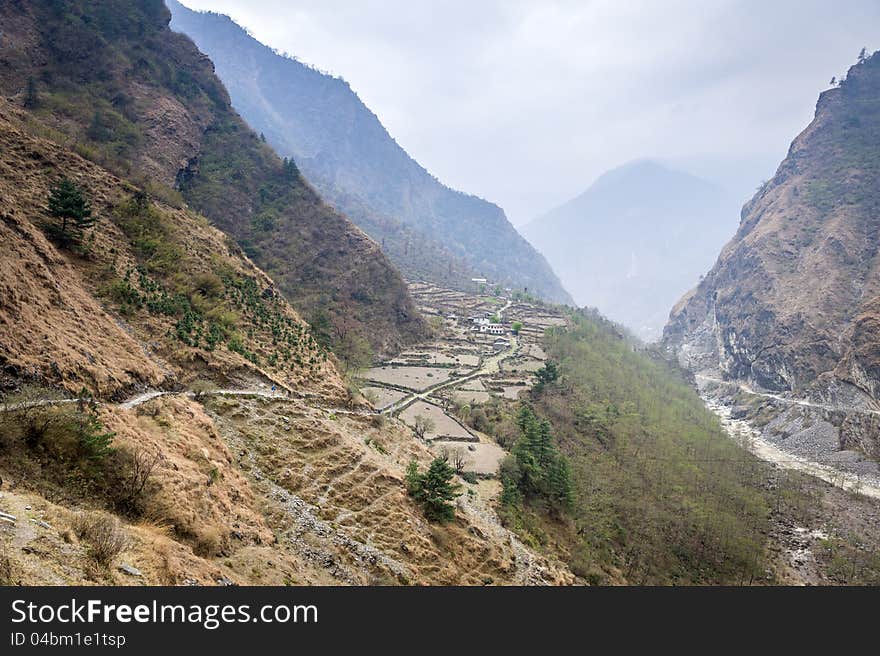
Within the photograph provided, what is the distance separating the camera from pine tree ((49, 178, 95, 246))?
68.1 ft

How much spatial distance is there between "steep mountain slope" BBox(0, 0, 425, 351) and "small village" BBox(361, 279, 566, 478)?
21.7 ft

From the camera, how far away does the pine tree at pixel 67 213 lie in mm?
20750

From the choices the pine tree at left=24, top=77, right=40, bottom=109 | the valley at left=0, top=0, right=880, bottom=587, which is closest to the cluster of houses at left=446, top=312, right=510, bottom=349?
the valley at left=0, top=0, right=880, bottom=587

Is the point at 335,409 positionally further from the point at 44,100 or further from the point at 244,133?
the point at 244,133

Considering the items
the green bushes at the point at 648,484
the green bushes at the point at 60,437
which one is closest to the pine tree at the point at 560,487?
the green bushes at the point at 648,484

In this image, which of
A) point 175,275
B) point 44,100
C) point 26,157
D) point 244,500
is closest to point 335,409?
point 244,500

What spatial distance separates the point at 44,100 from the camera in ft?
143

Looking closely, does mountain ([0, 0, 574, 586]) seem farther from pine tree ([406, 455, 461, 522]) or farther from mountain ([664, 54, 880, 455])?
mountain ([664, 54, 880, 455])

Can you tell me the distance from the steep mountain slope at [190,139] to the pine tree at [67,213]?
2160cm

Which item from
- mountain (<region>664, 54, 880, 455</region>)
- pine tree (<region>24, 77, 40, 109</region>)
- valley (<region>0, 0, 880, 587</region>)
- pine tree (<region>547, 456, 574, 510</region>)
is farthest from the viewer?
mountain (<region>664, 54, 880, 455</region>)

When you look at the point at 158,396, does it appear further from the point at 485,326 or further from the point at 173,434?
the point at 485,326

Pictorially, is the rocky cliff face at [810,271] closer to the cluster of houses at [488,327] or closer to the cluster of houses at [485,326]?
the cluster of houses at [488,327]

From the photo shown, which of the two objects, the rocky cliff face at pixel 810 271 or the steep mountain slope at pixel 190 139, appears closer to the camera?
the steep mountain slope at pixel 190 139

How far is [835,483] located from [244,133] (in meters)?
89.4
